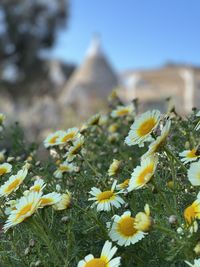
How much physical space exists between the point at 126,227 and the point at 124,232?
15mm

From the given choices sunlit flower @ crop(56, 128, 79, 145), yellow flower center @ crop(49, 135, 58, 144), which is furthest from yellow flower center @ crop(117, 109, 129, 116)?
sunlit flower @ crop(56, 128, 79, 145)

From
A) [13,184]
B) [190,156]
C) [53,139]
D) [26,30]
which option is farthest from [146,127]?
[26,30]

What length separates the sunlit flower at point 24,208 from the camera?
1.27 meters

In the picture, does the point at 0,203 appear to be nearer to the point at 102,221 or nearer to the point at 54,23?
the point at 102,221

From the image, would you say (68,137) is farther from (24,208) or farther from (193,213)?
(193,213)

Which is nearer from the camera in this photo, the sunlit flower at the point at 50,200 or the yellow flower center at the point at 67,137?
the sunlit flower at the point at 50,200

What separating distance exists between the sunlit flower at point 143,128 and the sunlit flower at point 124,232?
0.24m

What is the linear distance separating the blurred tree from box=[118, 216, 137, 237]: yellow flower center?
24.5m

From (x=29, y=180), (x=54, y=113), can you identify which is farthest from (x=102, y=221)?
(x=54, y=113)

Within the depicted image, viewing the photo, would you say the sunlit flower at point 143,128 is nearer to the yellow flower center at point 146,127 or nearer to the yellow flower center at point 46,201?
the yellow flower center at point 146,127

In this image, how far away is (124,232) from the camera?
4.28 ft

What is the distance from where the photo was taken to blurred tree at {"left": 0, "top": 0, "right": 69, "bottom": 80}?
2512cm

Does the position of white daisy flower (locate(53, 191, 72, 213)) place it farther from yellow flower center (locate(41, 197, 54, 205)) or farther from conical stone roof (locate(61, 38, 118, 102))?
conical stone roof (locate(61, 38, 118, 102))

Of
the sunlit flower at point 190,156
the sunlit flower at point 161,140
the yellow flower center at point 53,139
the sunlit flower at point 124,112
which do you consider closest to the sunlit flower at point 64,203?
the sunlit flower at point 161,140
